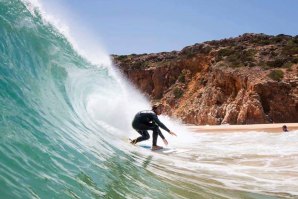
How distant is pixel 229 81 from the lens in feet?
131

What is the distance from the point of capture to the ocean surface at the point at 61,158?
4008 mm

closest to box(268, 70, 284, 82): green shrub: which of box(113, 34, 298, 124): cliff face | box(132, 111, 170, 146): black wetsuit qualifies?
box(113, 34, 298, 124): cliff face

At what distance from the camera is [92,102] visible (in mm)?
16750

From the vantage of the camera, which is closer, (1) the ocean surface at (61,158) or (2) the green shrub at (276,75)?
(1) the ocean surface at (61,158)

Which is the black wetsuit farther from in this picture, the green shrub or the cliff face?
the green shrub

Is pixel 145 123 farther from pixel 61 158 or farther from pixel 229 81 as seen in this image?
pixel 229 81

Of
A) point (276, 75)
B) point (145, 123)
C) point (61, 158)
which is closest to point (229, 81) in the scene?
point (276, 75)

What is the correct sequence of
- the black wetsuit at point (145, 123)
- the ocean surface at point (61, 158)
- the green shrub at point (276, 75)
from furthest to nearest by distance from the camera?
the green shrub at point (276, 75) → the black wetsuit at point (145, 123) → the ocean surface at point (61, 158)

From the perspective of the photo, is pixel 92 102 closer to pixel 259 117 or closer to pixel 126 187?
pixel 126 187

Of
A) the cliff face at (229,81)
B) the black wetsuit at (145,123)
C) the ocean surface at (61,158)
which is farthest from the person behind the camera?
the cliff face at (229,81)

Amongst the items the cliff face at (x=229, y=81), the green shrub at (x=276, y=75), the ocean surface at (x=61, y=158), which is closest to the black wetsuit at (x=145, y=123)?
the ocean surface at (x=61, y=158)

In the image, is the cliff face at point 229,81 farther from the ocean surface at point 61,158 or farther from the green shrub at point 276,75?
the ocean surface at point 61,158

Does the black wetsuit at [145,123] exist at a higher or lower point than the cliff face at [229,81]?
lower

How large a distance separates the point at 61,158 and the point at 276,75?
33.5 m
